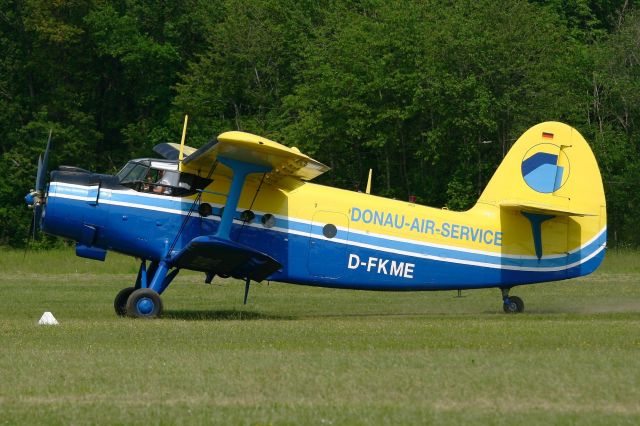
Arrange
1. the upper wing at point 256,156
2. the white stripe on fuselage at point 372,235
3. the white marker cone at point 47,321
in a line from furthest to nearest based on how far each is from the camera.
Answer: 1. the white stripe on fuselage at point 372,235
2. the white marker cone at point 47,321
3. the upper wing at point 256,156

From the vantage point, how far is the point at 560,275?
809 inches

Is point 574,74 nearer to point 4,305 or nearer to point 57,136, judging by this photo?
point 57,136

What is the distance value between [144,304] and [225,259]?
4.74 ft

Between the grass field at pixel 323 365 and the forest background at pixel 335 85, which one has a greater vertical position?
the forest background at pixel 335 85

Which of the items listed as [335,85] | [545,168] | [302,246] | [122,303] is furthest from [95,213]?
[335,85]

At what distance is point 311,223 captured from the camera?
1978cm

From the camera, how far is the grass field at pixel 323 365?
34.5 ft

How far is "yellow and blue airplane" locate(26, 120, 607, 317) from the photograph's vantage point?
62.2 ft

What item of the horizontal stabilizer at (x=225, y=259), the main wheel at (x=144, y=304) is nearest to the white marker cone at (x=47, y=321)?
the main wheel at (x=144, y=304)

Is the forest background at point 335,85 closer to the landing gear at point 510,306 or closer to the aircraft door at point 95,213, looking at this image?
the landing gear at point 510,306

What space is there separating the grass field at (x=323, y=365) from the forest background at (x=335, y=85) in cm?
2332

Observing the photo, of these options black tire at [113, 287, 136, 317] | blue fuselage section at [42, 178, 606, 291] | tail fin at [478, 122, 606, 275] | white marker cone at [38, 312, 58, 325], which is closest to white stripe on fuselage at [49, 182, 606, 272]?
blue fuselage section at [42, 178, 606, 291]

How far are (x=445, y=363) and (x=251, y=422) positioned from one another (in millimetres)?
3602

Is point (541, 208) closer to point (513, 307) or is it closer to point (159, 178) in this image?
point (513, 307)
